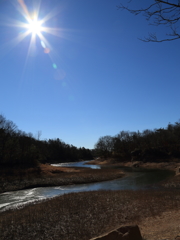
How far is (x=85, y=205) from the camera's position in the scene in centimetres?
1491

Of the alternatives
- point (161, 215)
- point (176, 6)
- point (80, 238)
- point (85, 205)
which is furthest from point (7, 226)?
point (176, 6)

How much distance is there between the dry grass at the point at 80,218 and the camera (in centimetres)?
980

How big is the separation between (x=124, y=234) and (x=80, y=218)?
6533 millimetres

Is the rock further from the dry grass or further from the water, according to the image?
the water

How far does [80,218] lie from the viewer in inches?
468

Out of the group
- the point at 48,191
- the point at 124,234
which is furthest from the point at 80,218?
the point at 48,191

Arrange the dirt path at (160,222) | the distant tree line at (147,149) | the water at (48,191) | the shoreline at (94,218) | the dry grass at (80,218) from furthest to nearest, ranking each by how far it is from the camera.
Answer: the distant tree line at (147,149) < the water at (48,191) < the dry grass at (80,218) < the shoreline at (94,218) < the dirt path at (160,222)

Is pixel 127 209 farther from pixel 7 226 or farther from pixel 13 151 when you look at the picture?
pixel 13 151

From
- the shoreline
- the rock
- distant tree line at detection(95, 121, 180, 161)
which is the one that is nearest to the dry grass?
the shoreline

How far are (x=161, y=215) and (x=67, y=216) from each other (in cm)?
589

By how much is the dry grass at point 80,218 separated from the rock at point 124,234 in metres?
3.41

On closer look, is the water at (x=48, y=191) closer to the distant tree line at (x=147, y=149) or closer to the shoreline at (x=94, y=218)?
the shoreline at (x=94, y=218)

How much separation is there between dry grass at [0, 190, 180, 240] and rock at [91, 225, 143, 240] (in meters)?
3.41

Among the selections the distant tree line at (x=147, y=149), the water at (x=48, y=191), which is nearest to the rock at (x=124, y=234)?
the water at (x=48, y=191)
